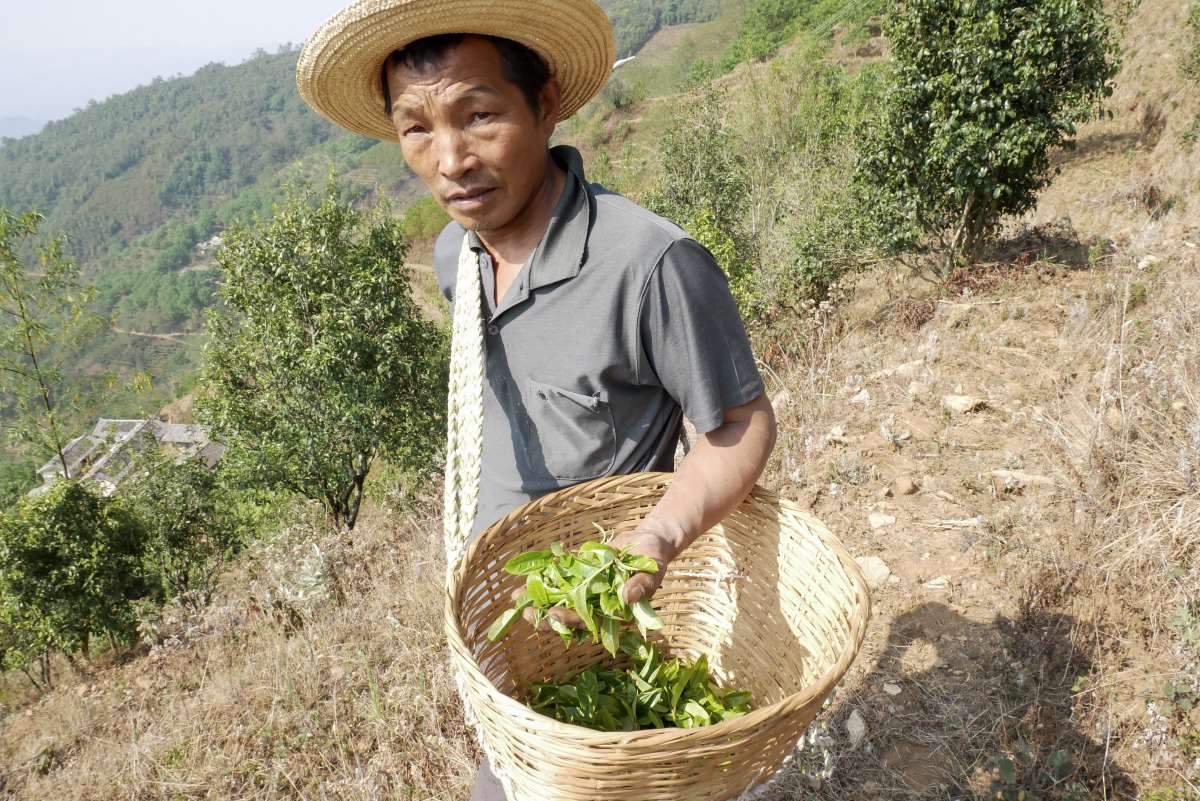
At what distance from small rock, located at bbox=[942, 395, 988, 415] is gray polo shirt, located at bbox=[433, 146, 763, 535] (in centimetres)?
347

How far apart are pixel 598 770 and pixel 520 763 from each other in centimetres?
22

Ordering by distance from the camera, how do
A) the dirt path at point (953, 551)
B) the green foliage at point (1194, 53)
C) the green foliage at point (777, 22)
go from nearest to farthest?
the dirt path at point (953, 551)
the green foliage at point (1194, 53)
the green foliage at point (777, 22)

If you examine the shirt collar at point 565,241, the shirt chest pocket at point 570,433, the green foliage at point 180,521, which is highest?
the shirt collar at point 565,241

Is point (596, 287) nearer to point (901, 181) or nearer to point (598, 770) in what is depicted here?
point (598, 770)

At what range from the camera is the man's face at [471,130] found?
5.01 feet

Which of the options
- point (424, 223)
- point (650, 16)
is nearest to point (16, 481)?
point (424, 223)

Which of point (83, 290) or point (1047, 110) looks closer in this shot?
point (1047, 110)

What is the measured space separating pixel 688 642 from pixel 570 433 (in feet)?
2.82

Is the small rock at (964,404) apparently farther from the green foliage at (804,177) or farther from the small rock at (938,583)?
the green foliage at (804,177)

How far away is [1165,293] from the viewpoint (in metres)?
5.25

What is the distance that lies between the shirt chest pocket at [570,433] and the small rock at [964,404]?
366cm

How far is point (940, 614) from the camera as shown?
3.03m

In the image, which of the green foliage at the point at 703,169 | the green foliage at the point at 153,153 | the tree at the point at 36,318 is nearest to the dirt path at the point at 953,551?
the green foliage at the point at 703,169

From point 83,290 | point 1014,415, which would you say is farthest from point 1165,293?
point 83,290
